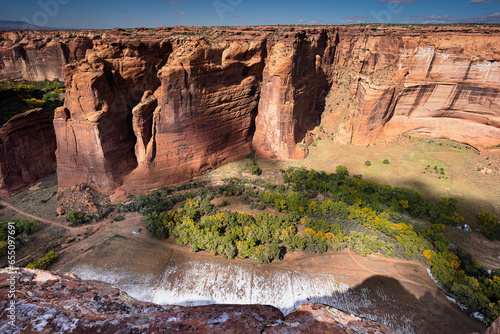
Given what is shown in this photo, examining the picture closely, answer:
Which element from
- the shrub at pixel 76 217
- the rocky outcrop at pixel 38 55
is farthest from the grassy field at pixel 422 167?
the rocky outcrop at pixel 38 55

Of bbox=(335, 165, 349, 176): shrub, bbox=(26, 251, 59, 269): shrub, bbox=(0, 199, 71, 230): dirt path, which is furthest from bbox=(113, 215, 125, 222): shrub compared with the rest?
bbox=(335, 165, 349, 176): shrub

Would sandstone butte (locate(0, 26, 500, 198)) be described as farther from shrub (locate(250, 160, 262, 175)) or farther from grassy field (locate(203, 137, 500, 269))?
shrub (locate(250, 160, 262, 175))

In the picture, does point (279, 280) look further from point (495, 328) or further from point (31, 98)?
point (31, 98)

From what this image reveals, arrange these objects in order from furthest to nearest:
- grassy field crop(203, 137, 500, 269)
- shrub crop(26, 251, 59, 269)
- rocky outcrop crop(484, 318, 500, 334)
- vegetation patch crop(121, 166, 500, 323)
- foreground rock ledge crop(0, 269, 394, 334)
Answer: grassy field crop(203, 137, 500, 269)
vegetation patch crop(121, 166, 500, 323)
shrub crop(26, 251, 59, 269)
foreground rock ledge crop(0, 269, 394, 334)
rocky outcrop crop(484, 318, 500, 334)

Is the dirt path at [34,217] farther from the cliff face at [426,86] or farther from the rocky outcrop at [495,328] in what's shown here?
the cliff face at [426,86]

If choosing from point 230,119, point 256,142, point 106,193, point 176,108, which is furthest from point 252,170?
point 106,193
